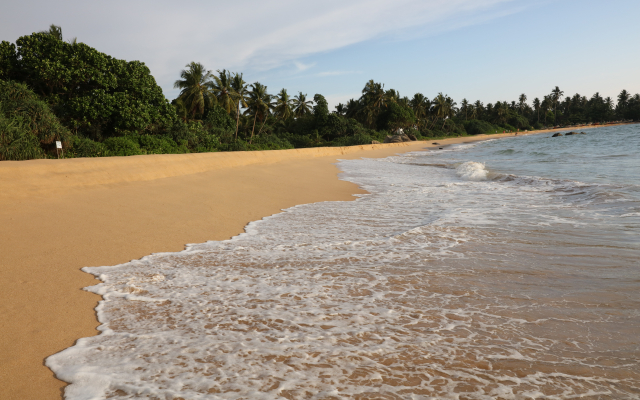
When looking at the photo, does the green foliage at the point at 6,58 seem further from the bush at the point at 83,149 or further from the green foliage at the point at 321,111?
the green foliage at the point at 321,111

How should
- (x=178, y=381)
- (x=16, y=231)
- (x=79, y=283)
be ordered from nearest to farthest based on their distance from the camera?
(x=178, y=381)
(x=79, y=283)
(x=16, y=231)

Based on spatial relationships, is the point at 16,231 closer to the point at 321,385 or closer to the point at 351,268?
the point at 351,268

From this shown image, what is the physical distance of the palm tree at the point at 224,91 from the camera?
1425 inches

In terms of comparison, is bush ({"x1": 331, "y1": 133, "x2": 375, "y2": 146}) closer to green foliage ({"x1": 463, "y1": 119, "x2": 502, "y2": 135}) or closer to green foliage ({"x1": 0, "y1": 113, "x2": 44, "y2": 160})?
green foliage ({"x1": 0, "y1": 113, "x2": 44, "y2": 160})

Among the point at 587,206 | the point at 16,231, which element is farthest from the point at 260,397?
the point at 587,206

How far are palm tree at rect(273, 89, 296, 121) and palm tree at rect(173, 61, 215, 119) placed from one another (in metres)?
12.2

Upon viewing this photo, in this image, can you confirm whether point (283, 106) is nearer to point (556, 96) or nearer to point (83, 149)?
point (83, 149)

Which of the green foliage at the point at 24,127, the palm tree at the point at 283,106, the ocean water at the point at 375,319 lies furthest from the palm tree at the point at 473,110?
the ocean water at the point at 375,319

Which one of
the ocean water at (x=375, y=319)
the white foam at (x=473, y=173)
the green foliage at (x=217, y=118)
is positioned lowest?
the ocean water at (x=375, y=319)

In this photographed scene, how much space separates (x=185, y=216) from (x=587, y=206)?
708 centimetres

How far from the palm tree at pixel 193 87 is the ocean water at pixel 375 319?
3219cm

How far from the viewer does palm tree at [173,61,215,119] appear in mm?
34031

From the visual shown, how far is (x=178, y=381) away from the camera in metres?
2.05

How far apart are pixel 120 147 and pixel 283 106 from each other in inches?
1187
